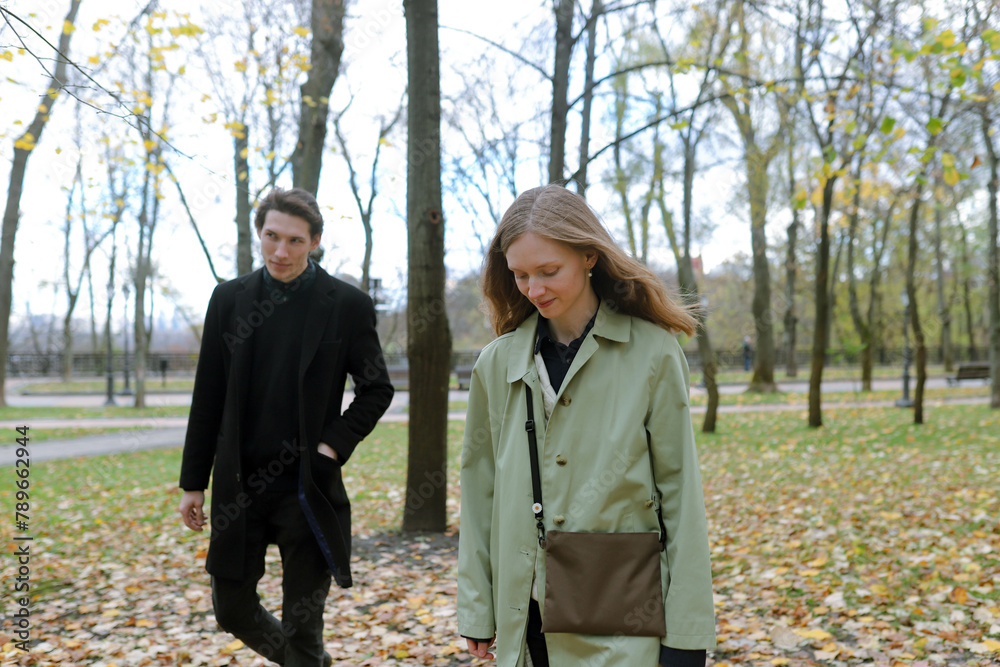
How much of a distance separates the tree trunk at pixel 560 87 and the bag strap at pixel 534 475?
20.9 feet

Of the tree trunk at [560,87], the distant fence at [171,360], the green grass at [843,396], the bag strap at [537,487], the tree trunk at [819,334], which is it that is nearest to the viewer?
the bag strap at [537,487]

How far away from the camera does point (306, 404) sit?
287 cm

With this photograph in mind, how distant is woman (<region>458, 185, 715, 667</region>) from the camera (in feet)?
6.13

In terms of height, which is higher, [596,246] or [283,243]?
[283,243]

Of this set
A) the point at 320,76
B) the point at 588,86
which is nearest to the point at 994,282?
the point at 588,86

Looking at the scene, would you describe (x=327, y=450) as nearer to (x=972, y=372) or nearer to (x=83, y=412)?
(x=83, y=412)

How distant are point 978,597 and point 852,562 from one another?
3.03 feet

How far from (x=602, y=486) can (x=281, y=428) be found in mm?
1469

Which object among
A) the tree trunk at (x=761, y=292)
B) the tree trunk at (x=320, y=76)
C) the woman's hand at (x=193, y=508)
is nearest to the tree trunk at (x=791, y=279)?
the tree trunk at (x=761, y=292)

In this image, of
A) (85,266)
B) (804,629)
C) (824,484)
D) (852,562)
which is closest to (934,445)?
(824,484)

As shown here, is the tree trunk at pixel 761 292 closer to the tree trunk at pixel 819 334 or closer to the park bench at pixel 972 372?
the park bench at pixel 972 372

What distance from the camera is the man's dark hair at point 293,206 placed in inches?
116

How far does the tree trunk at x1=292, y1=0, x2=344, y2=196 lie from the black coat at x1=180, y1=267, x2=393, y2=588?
18.7 ft

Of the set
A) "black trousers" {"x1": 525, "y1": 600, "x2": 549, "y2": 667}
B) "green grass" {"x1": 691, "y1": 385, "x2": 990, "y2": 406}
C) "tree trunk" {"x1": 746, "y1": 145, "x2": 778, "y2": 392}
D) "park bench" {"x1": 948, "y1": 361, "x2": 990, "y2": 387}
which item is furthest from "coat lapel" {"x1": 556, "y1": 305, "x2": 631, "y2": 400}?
"park bench" {"x1": 948, "y1": 361, "x2": 990, "y2": 387}
